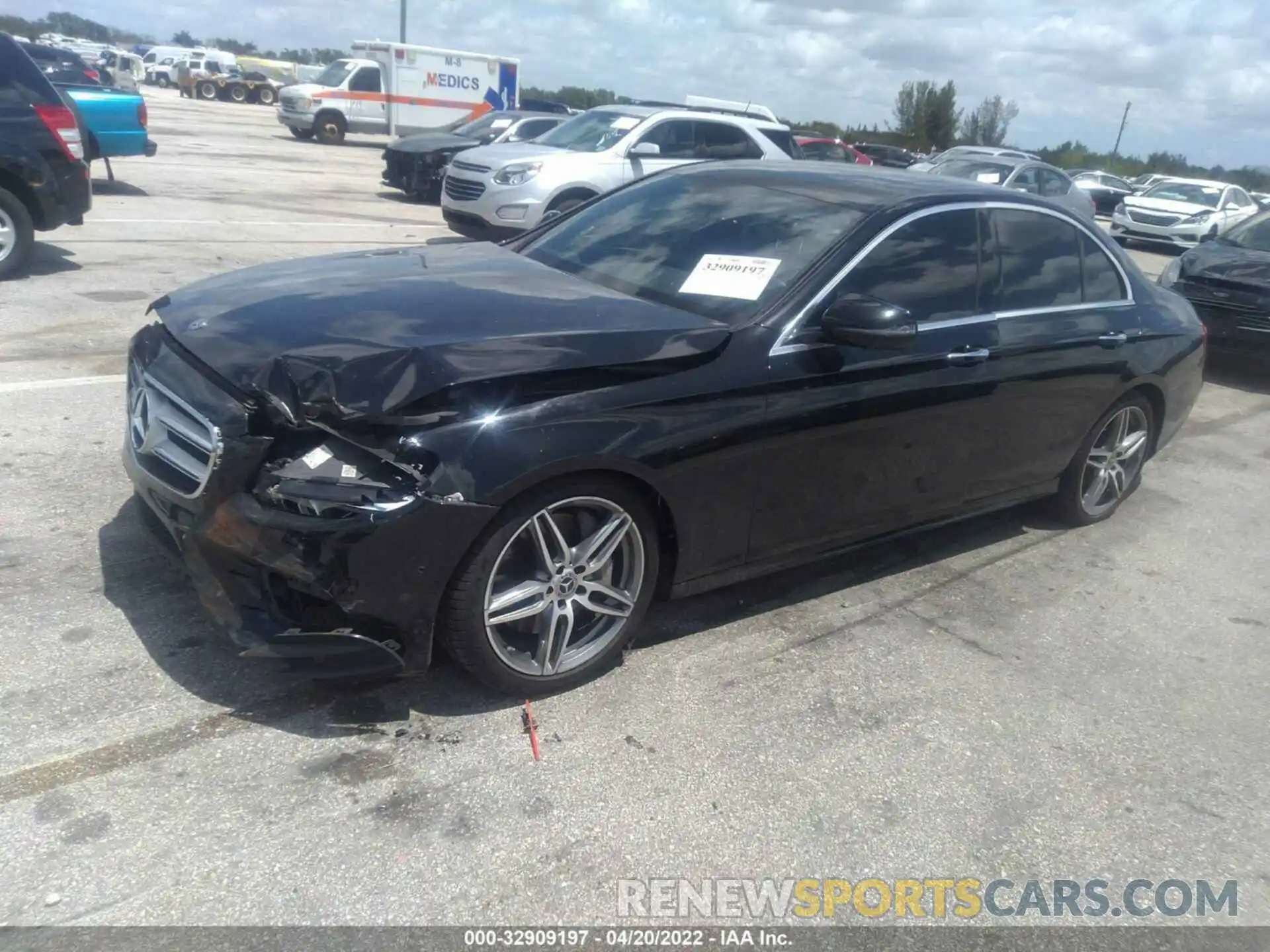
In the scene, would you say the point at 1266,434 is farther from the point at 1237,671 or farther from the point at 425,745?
the point at 425,745

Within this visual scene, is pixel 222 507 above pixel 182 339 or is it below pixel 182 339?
below

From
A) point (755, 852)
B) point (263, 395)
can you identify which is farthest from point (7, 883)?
point (755, 852)

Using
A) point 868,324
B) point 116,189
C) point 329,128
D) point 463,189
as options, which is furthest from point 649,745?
point 329,128

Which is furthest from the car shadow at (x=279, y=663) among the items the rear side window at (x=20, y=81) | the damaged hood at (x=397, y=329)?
the rear side window at (x=20, y=81)

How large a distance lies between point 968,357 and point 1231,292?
6493mm

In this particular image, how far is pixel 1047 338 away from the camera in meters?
4.82

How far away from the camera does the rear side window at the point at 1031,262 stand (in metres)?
4.68

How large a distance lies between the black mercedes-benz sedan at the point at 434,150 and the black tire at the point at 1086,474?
12.9 m

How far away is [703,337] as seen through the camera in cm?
367

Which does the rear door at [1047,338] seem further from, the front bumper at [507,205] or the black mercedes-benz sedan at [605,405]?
the front bumper at [507,205]

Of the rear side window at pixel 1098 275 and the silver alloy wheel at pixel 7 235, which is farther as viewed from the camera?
the silver alloy wheel at pixel 7 235

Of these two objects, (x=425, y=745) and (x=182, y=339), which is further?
(x=182, y=339)

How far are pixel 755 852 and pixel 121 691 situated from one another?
1993 mm

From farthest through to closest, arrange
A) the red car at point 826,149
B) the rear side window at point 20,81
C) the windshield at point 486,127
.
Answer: the red car at point 826,149 < the windshield at point 486,127 < the rear side window at point 20,81
